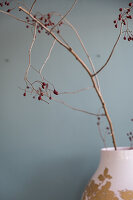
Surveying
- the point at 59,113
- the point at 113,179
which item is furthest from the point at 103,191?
the point at 59,113

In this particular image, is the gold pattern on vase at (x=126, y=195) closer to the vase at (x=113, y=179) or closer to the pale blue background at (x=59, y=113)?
the vase at (x=113, y=179)

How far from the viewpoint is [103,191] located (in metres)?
0.85

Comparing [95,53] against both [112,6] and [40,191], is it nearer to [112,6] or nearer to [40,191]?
[112,6]

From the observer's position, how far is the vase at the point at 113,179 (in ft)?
2.71

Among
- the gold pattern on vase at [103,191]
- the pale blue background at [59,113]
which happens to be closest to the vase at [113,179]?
the gold pattern on vase at [103,191]

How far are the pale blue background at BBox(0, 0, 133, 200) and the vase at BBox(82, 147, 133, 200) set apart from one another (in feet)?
1.24

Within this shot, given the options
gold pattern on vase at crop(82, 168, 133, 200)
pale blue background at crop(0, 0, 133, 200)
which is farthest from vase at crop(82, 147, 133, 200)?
pale blue background at crop(0, 0, 133, 200)

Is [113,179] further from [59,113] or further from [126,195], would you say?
[59,113]

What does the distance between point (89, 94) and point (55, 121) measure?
243 mm

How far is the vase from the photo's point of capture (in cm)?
83

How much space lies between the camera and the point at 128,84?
1362 mm

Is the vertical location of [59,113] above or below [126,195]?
above

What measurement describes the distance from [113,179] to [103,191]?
2.2 inches

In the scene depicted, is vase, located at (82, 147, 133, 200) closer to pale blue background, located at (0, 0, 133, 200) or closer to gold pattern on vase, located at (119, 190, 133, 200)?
gold pattern on vase, located at (119, 190, 133, 200)
